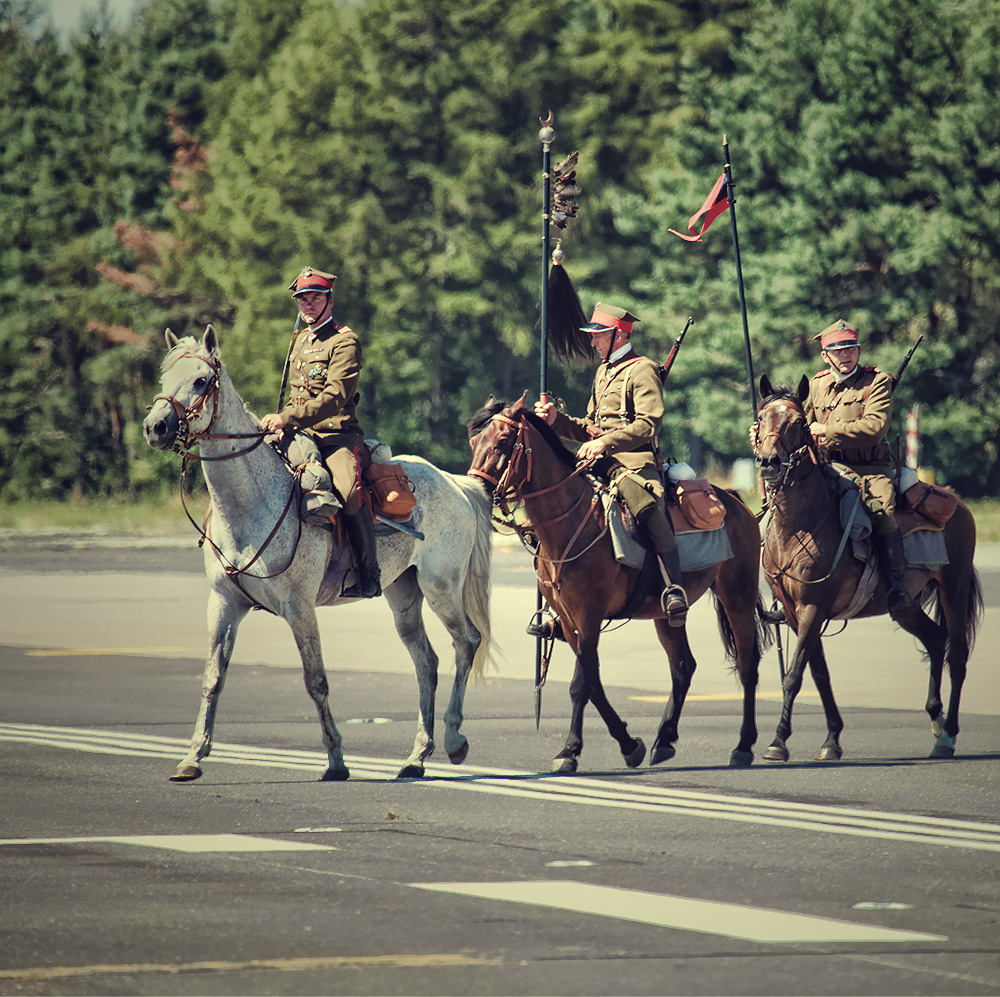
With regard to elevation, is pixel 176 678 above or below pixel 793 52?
below

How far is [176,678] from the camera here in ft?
57.3

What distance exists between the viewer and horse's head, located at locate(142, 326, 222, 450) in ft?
37.2

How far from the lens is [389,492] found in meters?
12.6

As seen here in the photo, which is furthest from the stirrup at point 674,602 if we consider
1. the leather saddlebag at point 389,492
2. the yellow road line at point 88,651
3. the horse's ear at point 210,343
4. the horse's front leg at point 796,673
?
the yellow road line at point 88,651

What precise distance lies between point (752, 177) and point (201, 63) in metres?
20.8

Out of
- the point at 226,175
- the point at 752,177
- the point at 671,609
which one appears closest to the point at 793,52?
the point at 752,177

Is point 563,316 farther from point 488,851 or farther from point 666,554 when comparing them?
point 488,851

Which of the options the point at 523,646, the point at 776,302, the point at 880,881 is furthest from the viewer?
the point at 776,302

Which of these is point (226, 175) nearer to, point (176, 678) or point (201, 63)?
point (201, 63)

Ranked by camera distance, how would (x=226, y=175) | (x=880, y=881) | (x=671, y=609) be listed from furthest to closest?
(x=226, y=175) < (x=671, y=609) < (x=880, y=881)

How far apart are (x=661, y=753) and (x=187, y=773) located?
3091 mm

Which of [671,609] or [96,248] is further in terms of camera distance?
[96,248]

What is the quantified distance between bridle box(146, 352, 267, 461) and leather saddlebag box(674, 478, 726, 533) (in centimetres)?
305

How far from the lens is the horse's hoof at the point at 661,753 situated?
12617 mm
